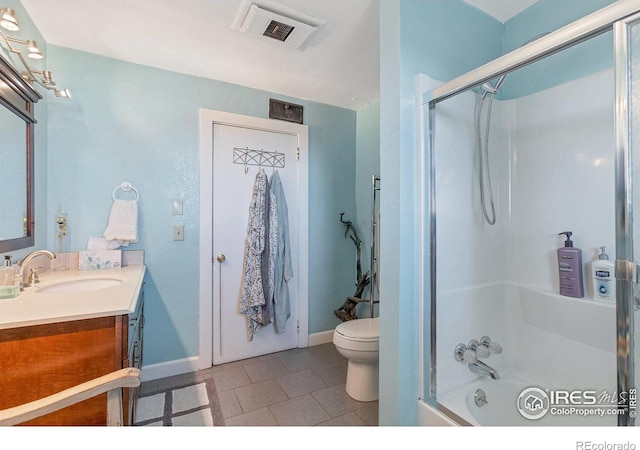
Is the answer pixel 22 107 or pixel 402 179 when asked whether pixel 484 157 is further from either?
pixel 22 107

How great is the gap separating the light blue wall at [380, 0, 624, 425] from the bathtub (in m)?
0.12

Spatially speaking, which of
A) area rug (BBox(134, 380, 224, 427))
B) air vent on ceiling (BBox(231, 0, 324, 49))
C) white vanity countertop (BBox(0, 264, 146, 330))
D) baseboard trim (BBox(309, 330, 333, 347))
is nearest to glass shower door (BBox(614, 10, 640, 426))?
air vent on ceiling (BBox(231, 0, 324, 49))

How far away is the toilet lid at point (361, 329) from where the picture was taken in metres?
1.90

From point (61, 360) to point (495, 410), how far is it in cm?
201

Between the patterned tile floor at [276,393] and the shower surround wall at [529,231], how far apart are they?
78 centimetres

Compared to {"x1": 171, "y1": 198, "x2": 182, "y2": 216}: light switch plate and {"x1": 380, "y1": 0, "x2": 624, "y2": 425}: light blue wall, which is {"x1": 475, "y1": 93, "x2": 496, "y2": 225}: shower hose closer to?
{"x1": 380, "y1": 0, "x2": 624, "y2": 425}: light blue wall

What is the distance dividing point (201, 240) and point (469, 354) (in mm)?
2024

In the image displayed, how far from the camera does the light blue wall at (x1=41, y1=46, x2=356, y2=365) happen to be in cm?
196

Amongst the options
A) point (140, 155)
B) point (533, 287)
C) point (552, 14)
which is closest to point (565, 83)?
point (552, 14)

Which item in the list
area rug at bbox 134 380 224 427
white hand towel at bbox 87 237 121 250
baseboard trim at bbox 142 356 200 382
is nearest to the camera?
area rug at bbox 134 380 224 427

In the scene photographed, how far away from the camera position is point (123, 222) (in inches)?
79.6

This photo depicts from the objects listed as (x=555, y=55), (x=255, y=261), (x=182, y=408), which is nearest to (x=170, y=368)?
(x=182, y=408)

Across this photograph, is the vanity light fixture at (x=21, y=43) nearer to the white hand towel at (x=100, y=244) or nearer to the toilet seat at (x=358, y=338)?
the white hand towel at (x=100, y=244)

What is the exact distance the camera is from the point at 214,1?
151 cm
